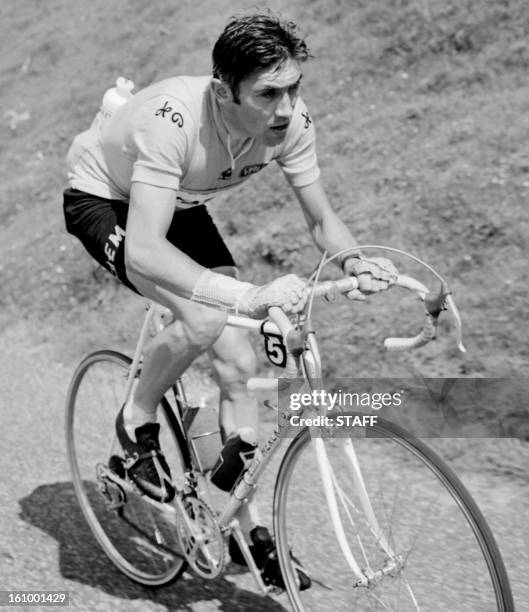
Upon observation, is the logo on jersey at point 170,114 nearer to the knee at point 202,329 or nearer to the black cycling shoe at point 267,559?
the knee at point 202,329

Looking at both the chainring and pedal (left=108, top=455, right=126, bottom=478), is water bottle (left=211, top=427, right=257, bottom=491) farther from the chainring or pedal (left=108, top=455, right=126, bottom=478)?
pedal (left=108, top=455, right=126, bottom=478)

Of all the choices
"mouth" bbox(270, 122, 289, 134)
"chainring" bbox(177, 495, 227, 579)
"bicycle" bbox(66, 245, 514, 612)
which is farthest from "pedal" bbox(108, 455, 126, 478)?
"mouth" bbox(270, 122, 289, 134)

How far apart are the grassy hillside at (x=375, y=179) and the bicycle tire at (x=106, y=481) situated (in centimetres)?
200

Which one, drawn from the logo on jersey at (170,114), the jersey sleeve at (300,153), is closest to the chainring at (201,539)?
the jersey sleeve at (300,153)

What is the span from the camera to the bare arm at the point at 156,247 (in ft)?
9.84

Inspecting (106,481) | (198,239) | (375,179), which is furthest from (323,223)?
(375,179)

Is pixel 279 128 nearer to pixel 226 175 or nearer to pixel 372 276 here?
pixel 226 175

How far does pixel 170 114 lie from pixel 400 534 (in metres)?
1.70

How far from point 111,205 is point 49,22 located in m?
14.3

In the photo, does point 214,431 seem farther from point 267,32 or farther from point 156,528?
point 267,32

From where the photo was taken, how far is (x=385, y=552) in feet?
9.67

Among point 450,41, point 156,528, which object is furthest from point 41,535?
point 450,41

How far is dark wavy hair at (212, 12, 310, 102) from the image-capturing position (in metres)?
2.94

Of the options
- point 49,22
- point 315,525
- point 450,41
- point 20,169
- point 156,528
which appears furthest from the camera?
point 49,22
